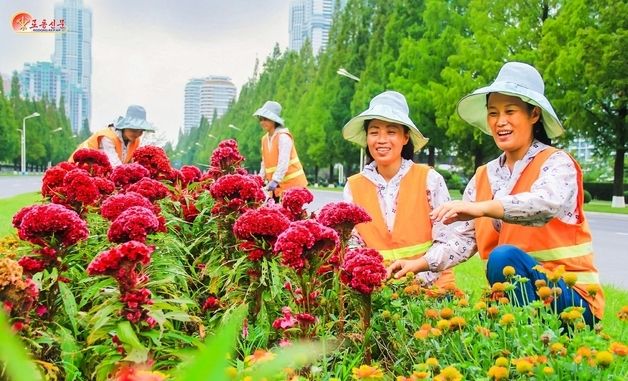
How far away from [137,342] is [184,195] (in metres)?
1.93

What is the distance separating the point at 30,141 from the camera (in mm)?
67562

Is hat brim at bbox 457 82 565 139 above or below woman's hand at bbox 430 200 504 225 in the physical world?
above

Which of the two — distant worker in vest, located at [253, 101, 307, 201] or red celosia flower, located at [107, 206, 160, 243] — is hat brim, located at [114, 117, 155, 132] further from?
red celosia flower, located at [107, 206, 160, 243]

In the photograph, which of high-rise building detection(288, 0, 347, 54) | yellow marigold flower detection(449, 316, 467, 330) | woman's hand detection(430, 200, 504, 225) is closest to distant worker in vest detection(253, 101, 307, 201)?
woman's hand detection(430, 200, 504, 225)

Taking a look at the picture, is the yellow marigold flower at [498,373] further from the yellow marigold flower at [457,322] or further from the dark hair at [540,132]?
the dark hair at [540,132]

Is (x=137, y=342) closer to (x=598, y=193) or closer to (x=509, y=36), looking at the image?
(x=509, y=36)

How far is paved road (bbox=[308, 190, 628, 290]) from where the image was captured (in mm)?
6629

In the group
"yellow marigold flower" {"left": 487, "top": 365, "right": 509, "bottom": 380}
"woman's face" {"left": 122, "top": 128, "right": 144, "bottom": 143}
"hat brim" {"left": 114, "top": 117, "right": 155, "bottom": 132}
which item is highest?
"hat brim" {"left": 114, "top": 117, "right": 155, "bottom": 132}

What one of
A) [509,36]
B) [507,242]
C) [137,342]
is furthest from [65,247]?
[509,36]

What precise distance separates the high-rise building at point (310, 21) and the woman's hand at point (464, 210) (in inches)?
5509

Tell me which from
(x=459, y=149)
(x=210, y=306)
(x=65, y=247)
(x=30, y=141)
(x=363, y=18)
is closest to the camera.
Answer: (x=65, y=247)

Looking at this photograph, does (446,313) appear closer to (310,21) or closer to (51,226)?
(51,226)

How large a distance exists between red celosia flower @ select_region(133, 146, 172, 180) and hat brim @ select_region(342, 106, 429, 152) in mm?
1251

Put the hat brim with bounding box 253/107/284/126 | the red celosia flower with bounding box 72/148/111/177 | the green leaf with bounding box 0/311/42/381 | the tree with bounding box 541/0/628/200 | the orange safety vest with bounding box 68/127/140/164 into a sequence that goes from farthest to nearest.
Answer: the tree with bounding box 541/0/628/200 → the hat brim with bounding box 253/107/284/126 → the orange safety vest with bounding box 68/127/140/164 → the red celosia flower with bounding box 72/148/111/177 → the green leaf with bounding box 0/311/42/381
